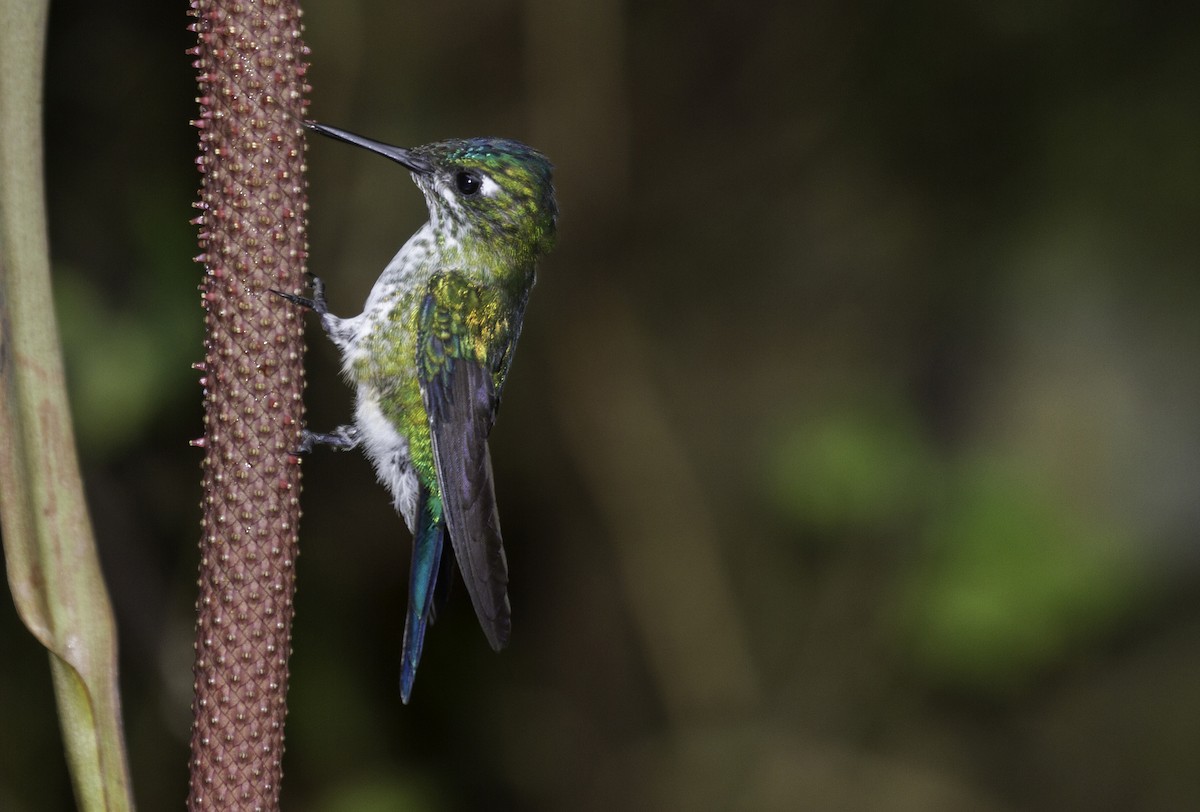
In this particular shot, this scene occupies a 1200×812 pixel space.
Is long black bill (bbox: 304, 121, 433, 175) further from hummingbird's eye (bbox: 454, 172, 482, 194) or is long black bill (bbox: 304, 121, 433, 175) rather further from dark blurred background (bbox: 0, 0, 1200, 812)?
dark blurred background (bbox: 0, 0, 1200, 812)

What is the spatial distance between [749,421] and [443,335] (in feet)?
9.39

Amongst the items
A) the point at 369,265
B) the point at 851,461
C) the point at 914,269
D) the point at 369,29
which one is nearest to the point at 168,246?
the point at 369,265

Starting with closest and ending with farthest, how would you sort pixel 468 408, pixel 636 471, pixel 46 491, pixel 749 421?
1. pixel 46 491
2. pixel 468 408
3. pixel 636 471
4. pixel 749 421

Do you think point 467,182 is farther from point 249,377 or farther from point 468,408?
point 249,377

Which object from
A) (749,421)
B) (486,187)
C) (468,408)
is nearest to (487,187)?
(486,187)

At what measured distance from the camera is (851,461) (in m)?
4.23

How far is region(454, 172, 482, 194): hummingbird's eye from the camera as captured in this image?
2.37m

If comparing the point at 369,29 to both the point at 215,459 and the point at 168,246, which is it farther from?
the point at 215,459

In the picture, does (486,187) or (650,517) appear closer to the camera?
(486,187)

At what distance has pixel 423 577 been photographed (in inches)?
83.5

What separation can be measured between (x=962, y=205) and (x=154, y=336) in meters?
3.10

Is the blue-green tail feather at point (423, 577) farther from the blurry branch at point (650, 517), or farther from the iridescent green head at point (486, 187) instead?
the blurry branch at point (650, 517)

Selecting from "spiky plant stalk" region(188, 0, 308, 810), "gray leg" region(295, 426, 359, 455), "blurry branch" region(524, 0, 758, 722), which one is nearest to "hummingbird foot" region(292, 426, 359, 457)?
"gray leg" region(295, 426, 359, 455)

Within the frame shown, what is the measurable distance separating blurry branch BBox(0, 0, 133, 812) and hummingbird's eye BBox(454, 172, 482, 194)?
116cm
